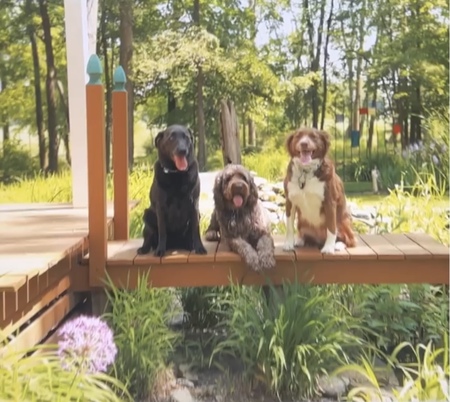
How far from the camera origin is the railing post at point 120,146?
239 cm

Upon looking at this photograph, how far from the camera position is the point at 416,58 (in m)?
2.63

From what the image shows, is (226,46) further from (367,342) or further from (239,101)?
(367,342)

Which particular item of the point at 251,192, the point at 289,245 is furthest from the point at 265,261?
the point at 251,192

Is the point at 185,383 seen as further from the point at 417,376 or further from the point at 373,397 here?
the point at 417,376

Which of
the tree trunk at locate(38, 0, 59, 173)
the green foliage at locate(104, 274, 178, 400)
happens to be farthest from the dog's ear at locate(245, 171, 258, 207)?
the tree trunk at locate(38, 0, 59, 173)

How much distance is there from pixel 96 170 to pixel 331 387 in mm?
1115

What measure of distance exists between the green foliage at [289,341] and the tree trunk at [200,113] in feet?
2.49

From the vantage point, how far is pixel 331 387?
210cm

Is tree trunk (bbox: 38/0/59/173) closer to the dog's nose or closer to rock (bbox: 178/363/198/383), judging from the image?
the dog's nose

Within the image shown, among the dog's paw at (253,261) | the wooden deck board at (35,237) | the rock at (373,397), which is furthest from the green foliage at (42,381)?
the rock at (373,397)

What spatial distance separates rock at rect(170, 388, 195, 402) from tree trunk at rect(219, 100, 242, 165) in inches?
37.8

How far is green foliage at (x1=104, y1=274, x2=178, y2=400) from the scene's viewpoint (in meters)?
2.02

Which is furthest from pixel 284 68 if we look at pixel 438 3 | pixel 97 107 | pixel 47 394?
pixel 47 394

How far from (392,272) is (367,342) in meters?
0.27
